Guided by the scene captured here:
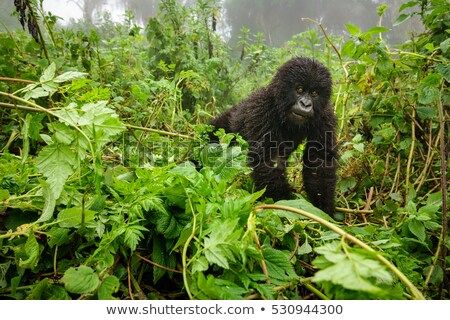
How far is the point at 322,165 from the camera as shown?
2576mm

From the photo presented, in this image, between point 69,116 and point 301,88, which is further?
point 301,88

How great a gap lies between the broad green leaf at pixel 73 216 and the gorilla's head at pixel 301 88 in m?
1.82

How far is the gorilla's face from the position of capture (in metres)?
2.60

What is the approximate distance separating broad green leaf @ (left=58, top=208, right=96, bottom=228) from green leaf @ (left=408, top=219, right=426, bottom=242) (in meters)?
Result: 1.44

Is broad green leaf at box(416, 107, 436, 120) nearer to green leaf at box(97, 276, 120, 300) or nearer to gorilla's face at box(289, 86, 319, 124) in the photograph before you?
gorilla's face at box(289, 86, 319, 124)

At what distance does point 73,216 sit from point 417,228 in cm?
153

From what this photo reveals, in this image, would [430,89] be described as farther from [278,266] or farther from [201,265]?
[201,265]

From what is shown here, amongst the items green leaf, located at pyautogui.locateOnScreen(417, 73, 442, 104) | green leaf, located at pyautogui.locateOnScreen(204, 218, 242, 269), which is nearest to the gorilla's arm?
green leaf, located at pyautogui.locateOnScreen(417, 73, 442, 104)

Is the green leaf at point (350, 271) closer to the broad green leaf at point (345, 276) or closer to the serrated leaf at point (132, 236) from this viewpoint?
the broad green leaf at point (345, 276)

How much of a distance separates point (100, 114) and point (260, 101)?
5.96ft

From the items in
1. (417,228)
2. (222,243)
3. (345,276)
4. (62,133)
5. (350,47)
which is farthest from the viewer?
(350,47)

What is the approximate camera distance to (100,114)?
3.93 feet

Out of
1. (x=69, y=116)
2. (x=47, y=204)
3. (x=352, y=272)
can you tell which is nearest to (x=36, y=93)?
(x=69, y=116)

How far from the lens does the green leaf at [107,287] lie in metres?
1.08
